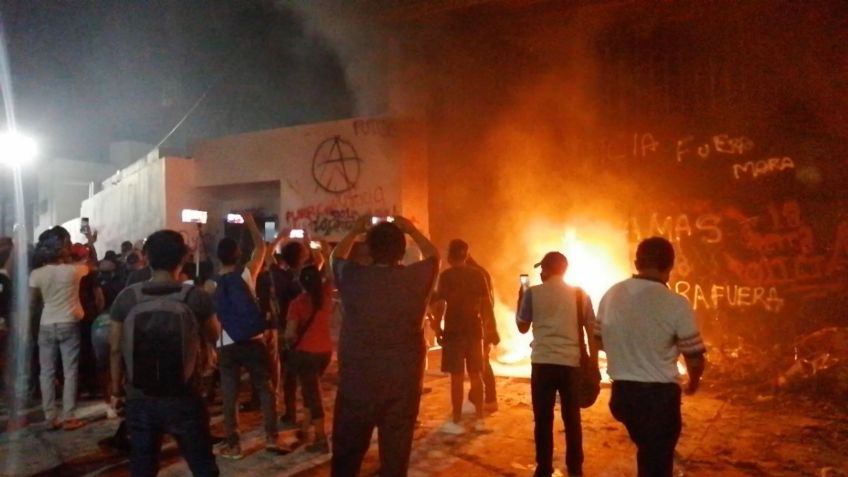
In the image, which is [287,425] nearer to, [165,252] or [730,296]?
[165,252]

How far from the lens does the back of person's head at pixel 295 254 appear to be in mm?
5828

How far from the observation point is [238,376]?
19.2 feet

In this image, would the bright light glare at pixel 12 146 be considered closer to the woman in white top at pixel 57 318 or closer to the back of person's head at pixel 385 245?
the woman in white top at pixel 57 318

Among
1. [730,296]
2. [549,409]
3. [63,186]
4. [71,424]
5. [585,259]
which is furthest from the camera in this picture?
[63,186]

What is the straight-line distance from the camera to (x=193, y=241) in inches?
520

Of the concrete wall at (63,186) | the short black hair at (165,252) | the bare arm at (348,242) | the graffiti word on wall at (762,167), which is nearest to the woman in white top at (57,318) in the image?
the short black hair at (165,252)

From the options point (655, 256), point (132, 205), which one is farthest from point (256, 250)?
point (132, 205)

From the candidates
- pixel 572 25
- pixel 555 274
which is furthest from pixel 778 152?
pixel 555 274

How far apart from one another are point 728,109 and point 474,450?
5.86 m

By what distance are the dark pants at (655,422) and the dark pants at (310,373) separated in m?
2.82

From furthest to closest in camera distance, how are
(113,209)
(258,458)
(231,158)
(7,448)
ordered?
(113,209), (231,158), (7,448), (258,458)

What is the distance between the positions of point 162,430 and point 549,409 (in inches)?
106

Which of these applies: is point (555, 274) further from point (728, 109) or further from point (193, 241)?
point (193, 241)

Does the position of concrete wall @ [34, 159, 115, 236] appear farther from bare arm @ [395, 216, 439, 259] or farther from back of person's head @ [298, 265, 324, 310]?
bare arm @ [395, 216, 439, 259]
